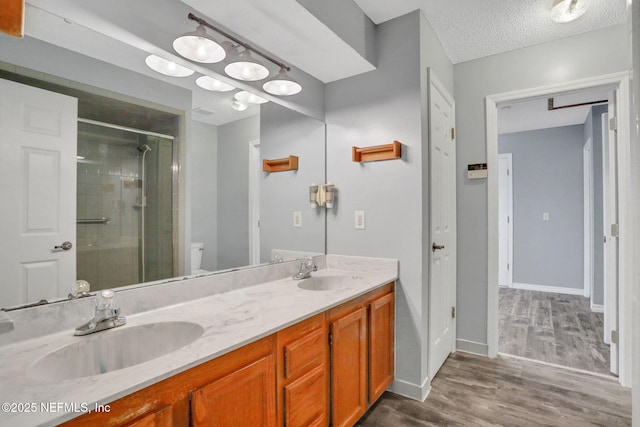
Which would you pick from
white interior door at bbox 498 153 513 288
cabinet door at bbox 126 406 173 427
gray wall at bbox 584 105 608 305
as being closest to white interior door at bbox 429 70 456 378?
cabinet door at bbox 126 406 173 427

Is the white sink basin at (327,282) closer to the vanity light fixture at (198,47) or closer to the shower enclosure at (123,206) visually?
the shower enclosure at (123,206)

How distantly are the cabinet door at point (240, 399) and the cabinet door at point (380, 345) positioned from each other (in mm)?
854

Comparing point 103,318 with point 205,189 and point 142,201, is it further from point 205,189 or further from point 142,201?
point 205,189

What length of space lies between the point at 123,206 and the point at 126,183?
0.10m

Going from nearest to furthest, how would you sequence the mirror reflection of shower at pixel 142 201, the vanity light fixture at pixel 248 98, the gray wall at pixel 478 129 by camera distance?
the mirror reflection of shower at pixel 142 201, the vanity light fixture at pixel 248 98, the gray wall at pixel 478 129

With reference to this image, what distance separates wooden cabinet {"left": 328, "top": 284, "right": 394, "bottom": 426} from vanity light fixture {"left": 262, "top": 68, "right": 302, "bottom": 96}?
1.34 meters

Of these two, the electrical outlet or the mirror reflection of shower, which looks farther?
Answer: the electrical outlet

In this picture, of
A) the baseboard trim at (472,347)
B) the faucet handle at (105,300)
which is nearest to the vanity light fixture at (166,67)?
the faucet handle at (105,300)

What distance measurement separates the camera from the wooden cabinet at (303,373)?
1.28 m

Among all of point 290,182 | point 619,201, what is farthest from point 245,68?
point 619,201

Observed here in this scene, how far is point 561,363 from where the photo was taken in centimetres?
262

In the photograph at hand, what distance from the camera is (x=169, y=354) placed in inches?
38.2

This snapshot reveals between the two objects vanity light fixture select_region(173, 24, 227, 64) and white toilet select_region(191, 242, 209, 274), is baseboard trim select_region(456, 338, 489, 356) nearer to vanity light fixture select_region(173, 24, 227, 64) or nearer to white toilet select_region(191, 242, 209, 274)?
white toilet select_region(191, 242, 209, 274)

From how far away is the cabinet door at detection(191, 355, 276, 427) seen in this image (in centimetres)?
98
